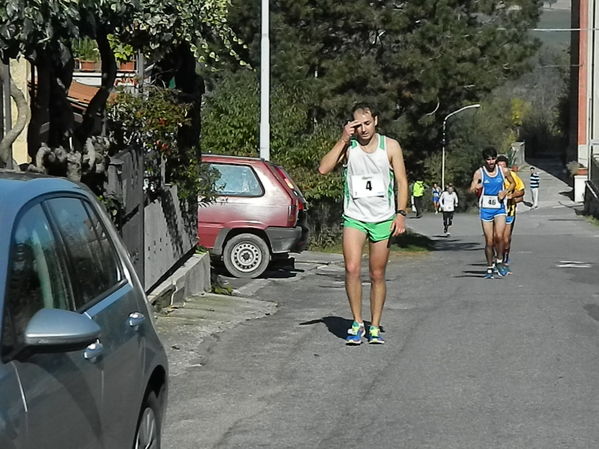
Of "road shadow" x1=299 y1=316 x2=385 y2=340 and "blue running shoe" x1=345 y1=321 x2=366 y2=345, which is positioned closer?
"blue running shoe" x1=345 y1=321 x2=366 y2=345

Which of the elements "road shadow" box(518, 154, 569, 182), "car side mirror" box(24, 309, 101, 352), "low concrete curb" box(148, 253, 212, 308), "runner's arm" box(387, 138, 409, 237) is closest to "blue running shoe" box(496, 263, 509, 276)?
"low concrete curb" box(148, 253, 212, 308)

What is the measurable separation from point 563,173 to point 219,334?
243 feet

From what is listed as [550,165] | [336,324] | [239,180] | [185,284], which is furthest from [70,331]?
[550,165]

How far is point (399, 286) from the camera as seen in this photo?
1577 cm

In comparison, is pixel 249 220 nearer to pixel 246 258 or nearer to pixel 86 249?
pixel 246 258

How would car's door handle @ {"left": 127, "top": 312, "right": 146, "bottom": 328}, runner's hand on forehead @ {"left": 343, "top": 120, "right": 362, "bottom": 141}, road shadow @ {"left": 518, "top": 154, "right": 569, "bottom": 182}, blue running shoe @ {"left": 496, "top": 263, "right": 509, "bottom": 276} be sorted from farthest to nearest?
1. road shadow @ {"left": 518, "top": 154, "right": 569, "bottom": 182}
2. blue running shoe @ {"left": 496, "top": 263, "right": 509, "bottom": 276}
3. runner's hand on forehead @ {"left": 343, "top": 120, "right": 362, "bottom": 141}
4. car's door handle @ {"left": 127, "top": 312, "right": 146, "bottom": 328}

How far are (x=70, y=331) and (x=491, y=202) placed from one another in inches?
525

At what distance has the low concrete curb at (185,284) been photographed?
38.8ft

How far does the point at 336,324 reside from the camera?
1147cm

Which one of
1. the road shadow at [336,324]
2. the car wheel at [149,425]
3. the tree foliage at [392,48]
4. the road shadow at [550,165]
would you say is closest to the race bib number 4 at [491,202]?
the road shadow at [336,324]

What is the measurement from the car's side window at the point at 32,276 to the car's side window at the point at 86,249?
15 centimetres

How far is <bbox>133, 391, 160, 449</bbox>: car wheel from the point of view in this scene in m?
5.27

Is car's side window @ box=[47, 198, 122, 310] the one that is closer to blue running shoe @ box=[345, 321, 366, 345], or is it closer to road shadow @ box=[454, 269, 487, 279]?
blue running shoe @ box=[345, 321, 366, 345]

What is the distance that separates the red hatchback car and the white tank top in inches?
284
